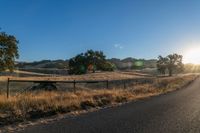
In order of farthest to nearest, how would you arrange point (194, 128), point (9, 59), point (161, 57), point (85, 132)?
point (161, 57)
point (9, 59)
point (194, 128)
point (85, 132)

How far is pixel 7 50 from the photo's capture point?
1467 inches

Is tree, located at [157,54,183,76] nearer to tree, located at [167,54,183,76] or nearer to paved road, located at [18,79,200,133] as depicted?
tree, located at [167,54,183,76]

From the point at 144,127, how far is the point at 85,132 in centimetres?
198

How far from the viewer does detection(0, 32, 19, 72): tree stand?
1453 inches

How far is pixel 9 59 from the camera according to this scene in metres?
37.7

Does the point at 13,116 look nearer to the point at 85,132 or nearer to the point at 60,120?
the point at 60,120

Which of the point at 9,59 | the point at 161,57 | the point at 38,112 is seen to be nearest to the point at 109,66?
the point at 161,57

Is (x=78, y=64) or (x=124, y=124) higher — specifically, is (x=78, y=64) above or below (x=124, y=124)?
above

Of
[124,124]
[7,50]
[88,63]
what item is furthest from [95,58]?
[124,124]

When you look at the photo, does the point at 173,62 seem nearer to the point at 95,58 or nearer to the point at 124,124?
the point at 95,58

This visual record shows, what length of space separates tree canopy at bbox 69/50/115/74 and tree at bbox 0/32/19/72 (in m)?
79.9

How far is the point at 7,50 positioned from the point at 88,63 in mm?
85449

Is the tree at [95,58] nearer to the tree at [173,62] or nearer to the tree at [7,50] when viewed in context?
the tree at [173,62]

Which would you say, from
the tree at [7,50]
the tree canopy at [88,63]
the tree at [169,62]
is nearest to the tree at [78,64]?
the tree canopy at [88,63]
